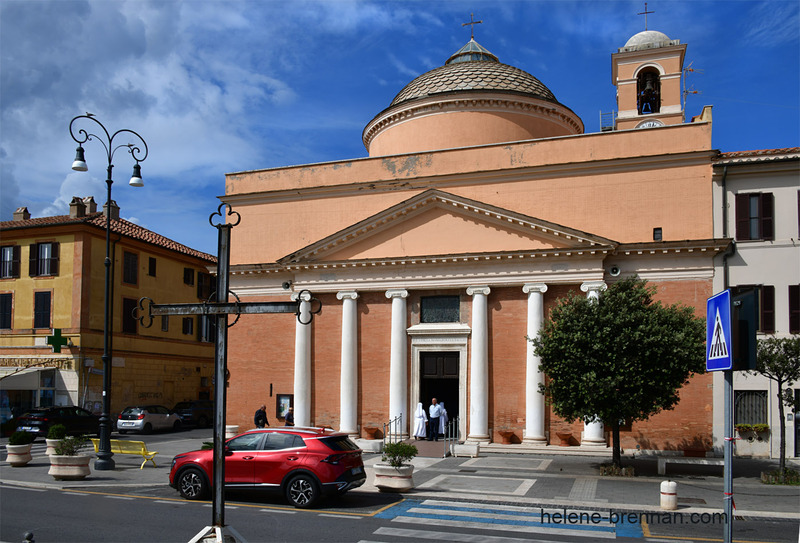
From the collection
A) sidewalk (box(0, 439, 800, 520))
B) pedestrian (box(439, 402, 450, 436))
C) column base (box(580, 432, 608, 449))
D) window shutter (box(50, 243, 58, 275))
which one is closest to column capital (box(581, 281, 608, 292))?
column base (box(580, 432, 608, 449))

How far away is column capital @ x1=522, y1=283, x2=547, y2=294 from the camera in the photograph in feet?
Result: 82.5

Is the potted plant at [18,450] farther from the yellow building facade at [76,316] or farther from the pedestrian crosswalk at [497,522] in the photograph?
the yellow building facade at [76,316]

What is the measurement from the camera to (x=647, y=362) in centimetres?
1892

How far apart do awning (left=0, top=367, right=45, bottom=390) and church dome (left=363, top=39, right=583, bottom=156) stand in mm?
19458

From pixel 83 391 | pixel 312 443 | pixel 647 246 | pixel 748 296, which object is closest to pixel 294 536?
pixel 312 443

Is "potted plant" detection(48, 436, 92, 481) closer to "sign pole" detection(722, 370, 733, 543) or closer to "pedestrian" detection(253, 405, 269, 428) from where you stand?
"pedestrian" detection(253, 405, 269, 428)

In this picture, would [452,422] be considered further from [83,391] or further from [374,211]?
[83,391]

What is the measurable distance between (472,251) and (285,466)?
14.2 metres

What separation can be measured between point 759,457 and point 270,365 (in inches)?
728

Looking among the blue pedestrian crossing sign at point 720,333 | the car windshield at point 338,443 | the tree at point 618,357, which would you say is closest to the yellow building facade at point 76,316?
the tree at point 618,357

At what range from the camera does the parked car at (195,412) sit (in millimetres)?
36719

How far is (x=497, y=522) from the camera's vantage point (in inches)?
497

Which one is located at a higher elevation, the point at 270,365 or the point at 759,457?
the point at 270,365

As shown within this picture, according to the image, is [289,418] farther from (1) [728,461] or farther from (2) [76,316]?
(1) [728,461]
